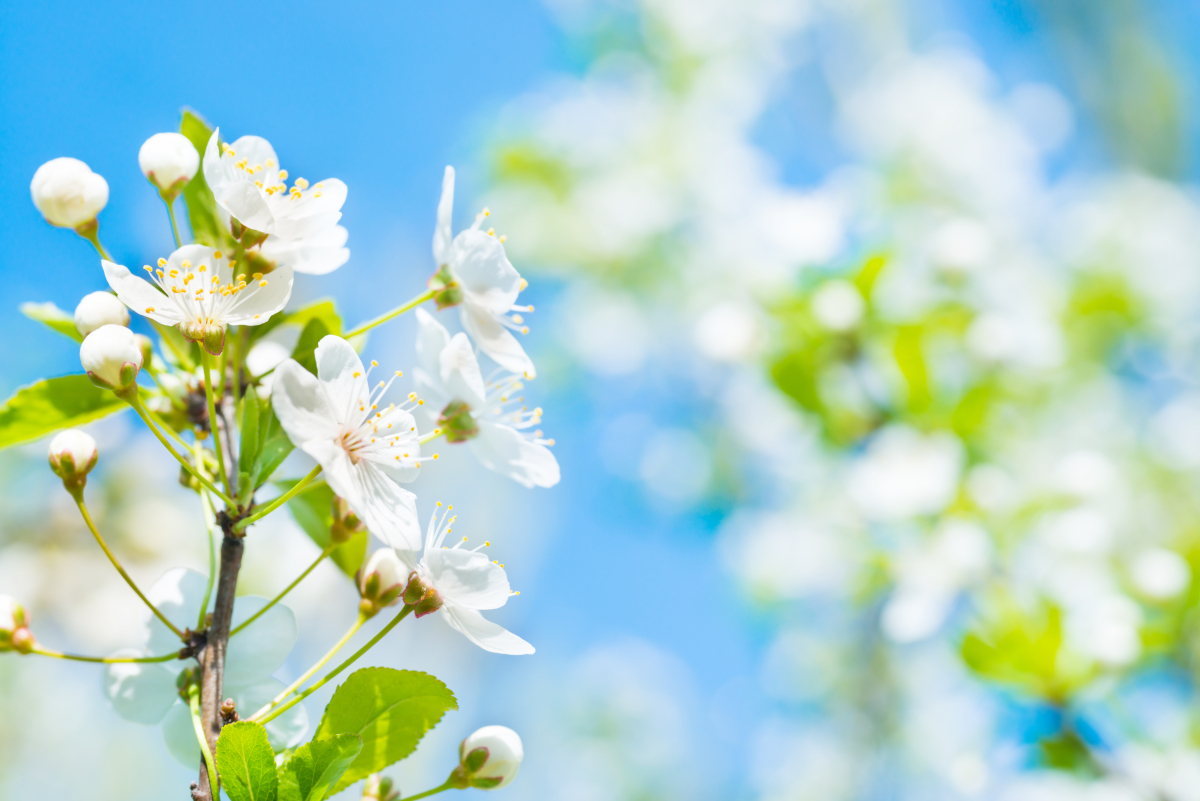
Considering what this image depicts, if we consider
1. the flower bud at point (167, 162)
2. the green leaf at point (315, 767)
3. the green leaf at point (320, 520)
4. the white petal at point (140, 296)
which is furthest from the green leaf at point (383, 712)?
the flower bud at point (167, 162)

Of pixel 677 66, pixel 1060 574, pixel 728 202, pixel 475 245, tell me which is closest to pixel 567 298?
pixel 728 202

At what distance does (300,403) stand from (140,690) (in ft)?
0.86

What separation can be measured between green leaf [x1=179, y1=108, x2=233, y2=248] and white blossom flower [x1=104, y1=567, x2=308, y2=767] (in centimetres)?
24

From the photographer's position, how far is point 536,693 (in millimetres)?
4102

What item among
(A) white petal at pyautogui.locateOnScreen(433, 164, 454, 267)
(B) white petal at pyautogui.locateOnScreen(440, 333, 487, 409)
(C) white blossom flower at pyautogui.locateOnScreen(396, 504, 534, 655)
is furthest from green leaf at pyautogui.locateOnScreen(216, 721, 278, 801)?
(A) white petal at pyautogui.locateOnScreen(433, 164, 454, 267)

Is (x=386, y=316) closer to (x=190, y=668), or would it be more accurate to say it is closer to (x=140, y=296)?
(x=140, y=296)

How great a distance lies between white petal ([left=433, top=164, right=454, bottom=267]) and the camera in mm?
526

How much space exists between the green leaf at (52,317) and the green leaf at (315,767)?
1.07 ft

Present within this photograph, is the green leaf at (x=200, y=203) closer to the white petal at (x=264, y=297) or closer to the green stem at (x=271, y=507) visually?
the white petal at (x=264, y=297)

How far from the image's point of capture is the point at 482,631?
0.44 m

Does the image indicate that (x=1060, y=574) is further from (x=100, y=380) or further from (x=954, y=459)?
(x=100, y=380)

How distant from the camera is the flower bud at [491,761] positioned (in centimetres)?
48

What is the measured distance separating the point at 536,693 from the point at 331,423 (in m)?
4.00

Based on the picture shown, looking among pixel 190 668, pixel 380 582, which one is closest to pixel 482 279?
pixel 380 582
